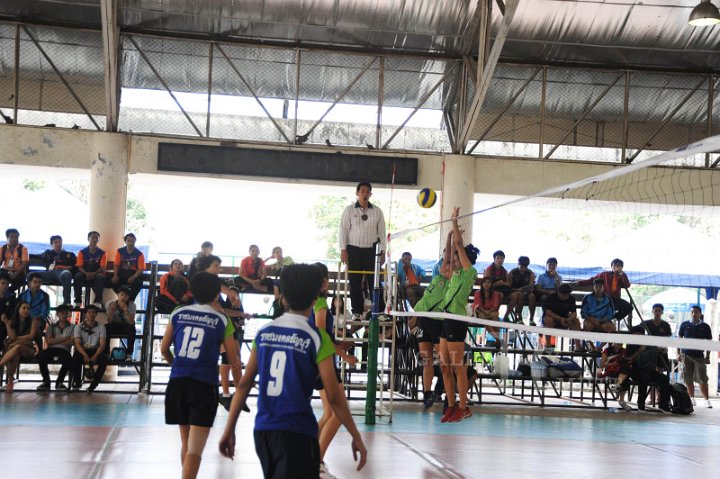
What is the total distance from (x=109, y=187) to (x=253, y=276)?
4204 millimetres

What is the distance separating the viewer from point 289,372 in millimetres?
3980

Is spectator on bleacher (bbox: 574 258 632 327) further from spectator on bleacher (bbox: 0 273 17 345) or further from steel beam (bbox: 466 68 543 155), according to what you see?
spectator on bleacher (bbox: 0 273 17 345)

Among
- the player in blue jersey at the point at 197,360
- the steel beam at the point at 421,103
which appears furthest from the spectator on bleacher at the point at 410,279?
the player in blue jersey at the point at 197,360

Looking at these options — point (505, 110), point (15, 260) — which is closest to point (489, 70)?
point (505, 110)

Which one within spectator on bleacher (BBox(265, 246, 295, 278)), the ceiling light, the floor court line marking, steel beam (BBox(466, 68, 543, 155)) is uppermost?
the ceiling light

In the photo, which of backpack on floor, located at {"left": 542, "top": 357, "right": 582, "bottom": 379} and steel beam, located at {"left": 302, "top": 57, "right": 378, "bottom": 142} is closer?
backpack on floor, located at {"left": 542, "top": 357, "right": 582, "bottom": 379}

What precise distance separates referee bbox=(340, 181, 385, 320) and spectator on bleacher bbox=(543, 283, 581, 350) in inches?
149

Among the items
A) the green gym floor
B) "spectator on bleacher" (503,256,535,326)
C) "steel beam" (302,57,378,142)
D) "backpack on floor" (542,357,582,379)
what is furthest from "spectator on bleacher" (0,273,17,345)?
"backpack on floor" (542,357,582,379)

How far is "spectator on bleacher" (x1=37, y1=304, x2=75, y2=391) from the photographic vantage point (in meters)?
13.4

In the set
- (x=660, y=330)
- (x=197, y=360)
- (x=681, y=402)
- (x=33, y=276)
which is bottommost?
(x=681, y=402)

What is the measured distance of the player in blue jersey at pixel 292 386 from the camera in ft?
12.7

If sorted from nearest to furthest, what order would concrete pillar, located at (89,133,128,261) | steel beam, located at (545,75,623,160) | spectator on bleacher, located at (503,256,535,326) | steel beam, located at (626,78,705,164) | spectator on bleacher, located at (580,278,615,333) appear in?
spectator on bleacher, located at (580,278,615,333)
spectator on bleacher, located at (503,256,535,326)
concrete pillar, located at (89,133,128,261)
steel beam, located at (545,75,623,160)
steel beam, located at (626,78,705,164)

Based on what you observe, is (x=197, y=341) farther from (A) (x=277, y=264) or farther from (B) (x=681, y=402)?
(B) (x=681, y=402)

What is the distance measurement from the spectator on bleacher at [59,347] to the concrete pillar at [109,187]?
10.1 ft
